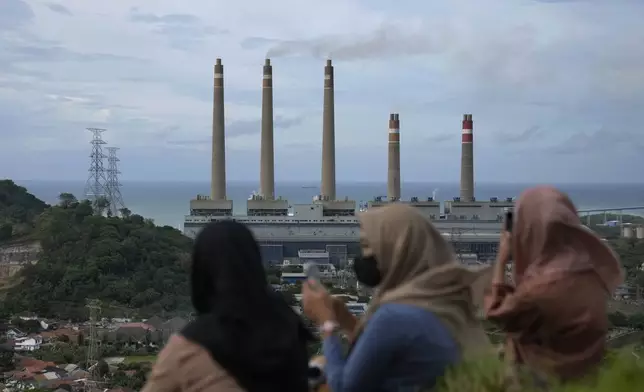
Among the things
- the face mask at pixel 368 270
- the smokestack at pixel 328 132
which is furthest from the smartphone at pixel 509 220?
the smokestack at pixel 328 132

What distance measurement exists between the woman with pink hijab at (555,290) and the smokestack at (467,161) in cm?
2491

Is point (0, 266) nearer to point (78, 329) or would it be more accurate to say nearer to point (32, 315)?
point (32, 315)

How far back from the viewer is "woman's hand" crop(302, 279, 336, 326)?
1.52 m

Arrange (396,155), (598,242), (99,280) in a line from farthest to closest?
1. (396,155)
2. (99,280)
3. (598,242)

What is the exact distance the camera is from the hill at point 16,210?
24266 millimetres

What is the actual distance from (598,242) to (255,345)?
0.75 meters

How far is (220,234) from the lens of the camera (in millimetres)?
1167

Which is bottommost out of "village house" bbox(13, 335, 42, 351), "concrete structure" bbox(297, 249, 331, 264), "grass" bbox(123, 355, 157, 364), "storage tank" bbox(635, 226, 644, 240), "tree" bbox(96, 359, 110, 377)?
"village house" bbox(13, 335, 42, 351)

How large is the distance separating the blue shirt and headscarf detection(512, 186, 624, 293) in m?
0.27

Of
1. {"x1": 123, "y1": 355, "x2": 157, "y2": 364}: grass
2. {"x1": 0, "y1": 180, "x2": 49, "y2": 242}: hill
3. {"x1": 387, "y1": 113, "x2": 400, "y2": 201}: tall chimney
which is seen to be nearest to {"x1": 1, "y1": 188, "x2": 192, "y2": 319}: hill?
{"x1": 0, "y1": 180, "x2": 49, "y2": 242}: hill

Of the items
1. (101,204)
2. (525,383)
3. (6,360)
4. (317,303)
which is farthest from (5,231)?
(525,383)

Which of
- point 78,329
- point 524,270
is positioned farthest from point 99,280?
point 524,270

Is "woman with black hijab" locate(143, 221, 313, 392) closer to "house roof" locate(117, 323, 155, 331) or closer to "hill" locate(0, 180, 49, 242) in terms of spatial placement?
"house roof" locate(117, 323, 155, 331)

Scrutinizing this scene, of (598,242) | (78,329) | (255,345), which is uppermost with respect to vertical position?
(598,242)
